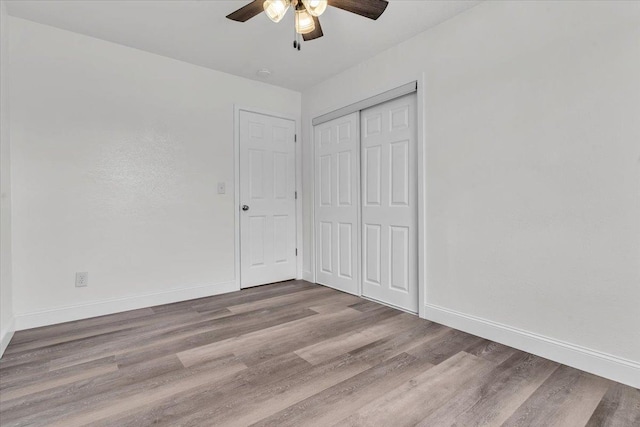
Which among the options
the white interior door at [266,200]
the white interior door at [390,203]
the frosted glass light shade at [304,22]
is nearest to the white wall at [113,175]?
the white interior door at [266,200]

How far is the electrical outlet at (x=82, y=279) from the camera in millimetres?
2752

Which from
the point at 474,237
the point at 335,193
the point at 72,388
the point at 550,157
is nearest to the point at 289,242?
the point at 335,193

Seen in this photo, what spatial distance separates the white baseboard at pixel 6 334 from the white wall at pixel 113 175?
0.25ft

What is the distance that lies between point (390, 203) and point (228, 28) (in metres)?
2.09

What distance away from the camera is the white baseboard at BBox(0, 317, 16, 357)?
2129mm

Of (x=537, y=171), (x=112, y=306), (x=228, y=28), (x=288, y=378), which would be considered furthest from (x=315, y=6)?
(x=112, y=306)

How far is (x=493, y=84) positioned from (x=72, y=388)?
128 inches

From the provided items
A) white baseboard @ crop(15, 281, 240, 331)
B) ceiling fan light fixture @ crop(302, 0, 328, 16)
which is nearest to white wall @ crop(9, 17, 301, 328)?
white baseboard @ crop(15, 281, 240, 331)

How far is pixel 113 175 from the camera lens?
9.57 feet

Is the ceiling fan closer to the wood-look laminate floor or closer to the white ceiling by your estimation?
the white ceiling

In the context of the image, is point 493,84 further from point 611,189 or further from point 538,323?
point 538,323

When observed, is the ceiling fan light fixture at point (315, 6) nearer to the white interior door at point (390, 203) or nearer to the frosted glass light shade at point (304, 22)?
the frosted glass light shade at point (304, 22)

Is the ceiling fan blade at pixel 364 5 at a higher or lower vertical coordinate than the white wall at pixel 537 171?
higher

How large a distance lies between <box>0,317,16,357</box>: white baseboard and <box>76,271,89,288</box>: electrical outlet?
1.52 feet
